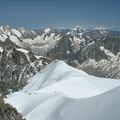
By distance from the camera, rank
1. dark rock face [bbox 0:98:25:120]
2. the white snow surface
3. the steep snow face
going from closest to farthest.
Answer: dark rock face [bbox 0:98:25:120], the white snow surface, the steep snow face

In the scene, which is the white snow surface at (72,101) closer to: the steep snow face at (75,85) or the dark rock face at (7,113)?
the steep snow face at (75,85)

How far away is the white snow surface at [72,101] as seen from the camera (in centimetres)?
3412

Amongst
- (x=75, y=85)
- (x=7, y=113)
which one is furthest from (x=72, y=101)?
(x=75, y=85)

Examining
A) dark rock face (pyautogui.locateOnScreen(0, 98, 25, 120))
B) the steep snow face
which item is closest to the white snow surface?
the steep snow face

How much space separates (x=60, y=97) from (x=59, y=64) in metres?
29.2

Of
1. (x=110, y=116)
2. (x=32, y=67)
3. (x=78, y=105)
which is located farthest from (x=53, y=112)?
(x=32, y=67)

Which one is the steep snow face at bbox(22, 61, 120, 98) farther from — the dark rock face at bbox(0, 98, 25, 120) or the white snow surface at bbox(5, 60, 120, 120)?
the dark rock face at bbox(0, 98, 25, 120)

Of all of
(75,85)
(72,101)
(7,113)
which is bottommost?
(75,85)

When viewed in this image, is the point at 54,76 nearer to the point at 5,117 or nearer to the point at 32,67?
the point at 5,117

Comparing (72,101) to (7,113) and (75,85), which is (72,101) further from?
(75,85)

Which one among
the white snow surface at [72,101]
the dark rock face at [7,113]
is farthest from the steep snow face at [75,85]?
the dark rock face at [7,113]

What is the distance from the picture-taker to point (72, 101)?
41.8m

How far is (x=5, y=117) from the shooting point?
32.5 metres

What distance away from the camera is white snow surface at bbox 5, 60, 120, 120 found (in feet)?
112
